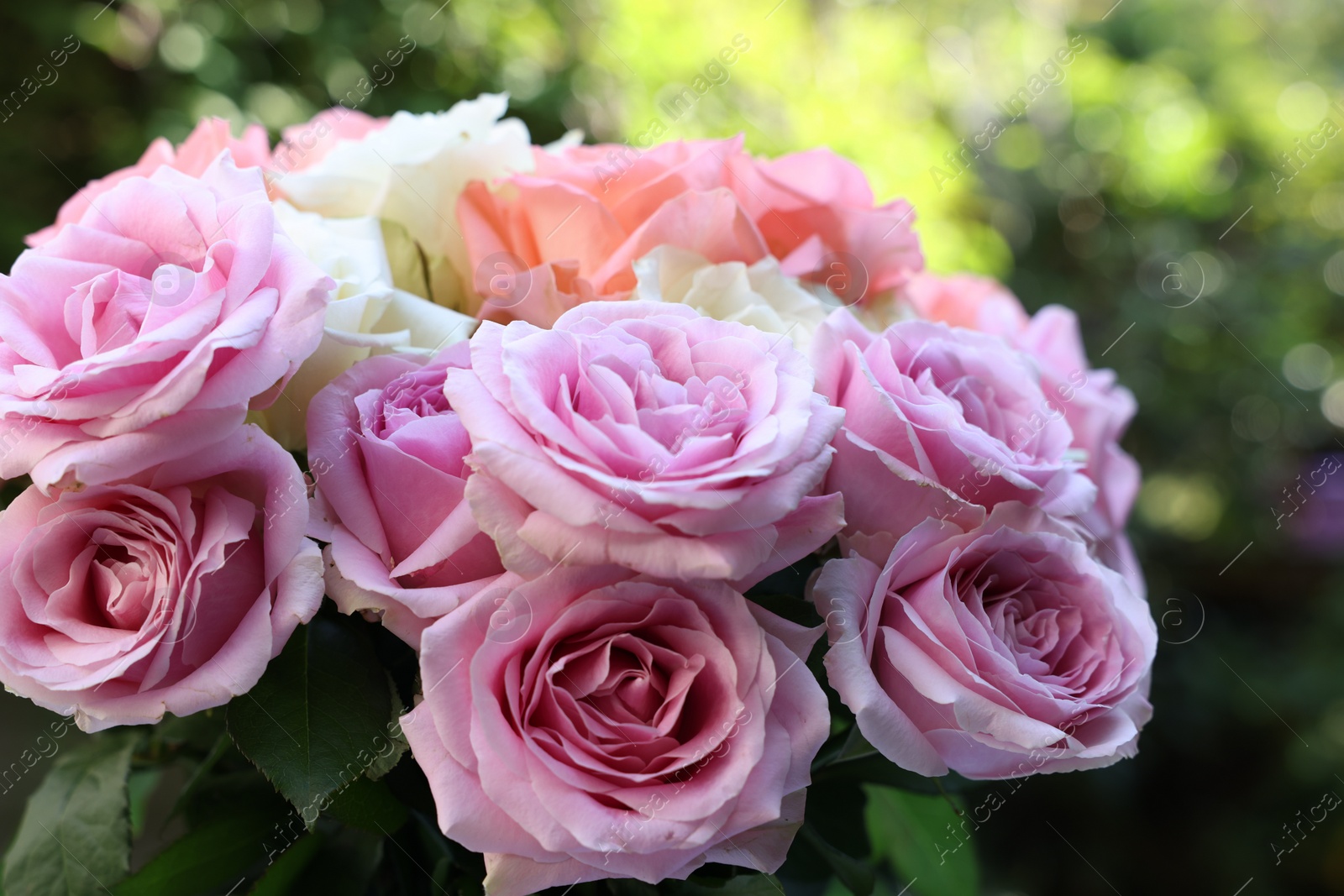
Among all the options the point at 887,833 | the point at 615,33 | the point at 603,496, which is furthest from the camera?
the point at 615,33

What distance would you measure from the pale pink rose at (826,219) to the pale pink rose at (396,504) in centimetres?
18

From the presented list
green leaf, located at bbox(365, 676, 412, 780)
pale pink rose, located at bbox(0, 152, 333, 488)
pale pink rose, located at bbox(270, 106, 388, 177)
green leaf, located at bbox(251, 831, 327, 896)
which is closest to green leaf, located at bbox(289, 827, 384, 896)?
green leaf, located at bbox(251, 831, 327, 896)

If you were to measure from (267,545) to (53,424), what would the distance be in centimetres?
8

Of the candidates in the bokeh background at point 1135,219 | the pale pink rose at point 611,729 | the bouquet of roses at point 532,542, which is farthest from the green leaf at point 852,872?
the bokeh background at point 1135,219

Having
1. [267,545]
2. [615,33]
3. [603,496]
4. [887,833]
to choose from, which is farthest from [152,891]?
[615,33]

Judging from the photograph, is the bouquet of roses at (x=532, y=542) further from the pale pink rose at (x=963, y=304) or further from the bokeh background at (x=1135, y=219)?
the bokeh background at (x=1135, y=219)

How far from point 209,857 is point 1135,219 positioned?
1.68 metres

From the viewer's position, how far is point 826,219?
47cm

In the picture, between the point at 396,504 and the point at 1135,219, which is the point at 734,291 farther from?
the point at 1135,219

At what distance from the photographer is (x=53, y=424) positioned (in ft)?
1.00

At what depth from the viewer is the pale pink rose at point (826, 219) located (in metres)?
0.45

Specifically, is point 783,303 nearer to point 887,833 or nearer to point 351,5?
point 887,833

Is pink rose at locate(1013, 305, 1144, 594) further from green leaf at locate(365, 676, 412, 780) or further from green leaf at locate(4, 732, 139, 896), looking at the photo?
green leaf at locate(4, 732, 139, 896)

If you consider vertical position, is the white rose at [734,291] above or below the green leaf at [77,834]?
above
